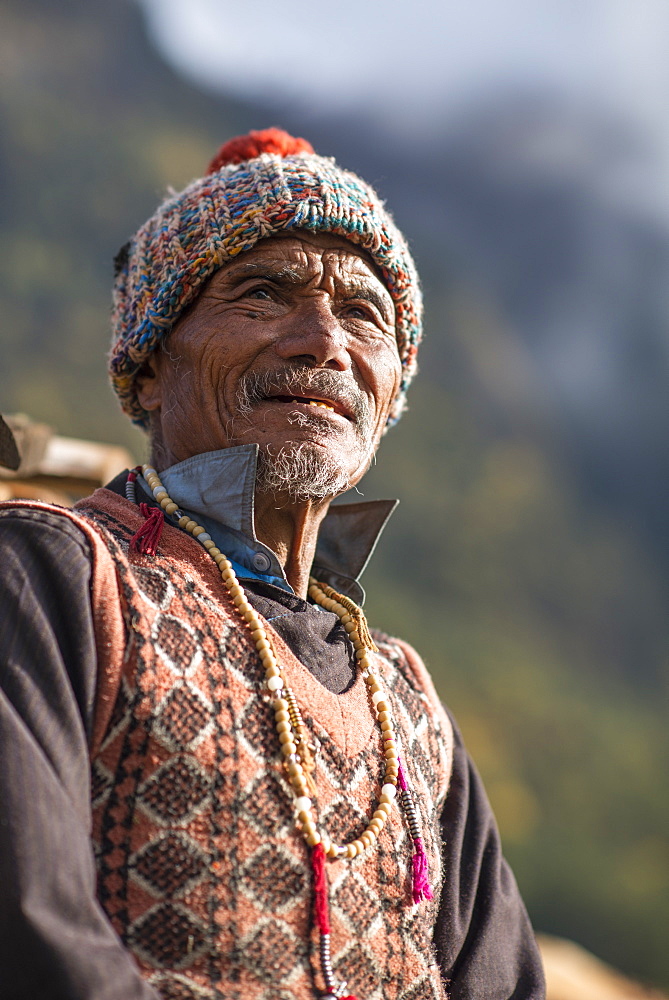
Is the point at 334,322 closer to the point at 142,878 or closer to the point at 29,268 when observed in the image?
the point at 142,878

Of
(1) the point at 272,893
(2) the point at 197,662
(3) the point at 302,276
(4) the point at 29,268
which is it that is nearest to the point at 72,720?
(2) the point at 197,662

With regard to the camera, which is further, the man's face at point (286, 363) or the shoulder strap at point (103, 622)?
the man's face at point (286, 363)

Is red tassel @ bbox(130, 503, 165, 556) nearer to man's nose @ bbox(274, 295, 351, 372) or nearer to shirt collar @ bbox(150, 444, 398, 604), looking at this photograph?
shirt collar @ bbox(150, 444, 398, 604)

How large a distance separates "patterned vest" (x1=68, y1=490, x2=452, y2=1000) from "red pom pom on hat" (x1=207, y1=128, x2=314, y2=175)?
4.01 feet

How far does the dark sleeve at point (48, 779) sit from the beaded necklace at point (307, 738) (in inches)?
10.5

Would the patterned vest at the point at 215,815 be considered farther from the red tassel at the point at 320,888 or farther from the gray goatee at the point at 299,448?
the gray goatee at the point at 299,448

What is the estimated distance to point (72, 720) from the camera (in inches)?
56.9

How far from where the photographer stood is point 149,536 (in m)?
1.81

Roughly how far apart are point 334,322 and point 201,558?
67 centimetres

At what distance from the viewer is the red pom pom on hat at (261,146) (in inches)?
98.3

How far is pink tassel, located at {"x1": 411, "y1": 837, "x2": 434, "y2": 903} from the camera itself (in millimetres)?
1808

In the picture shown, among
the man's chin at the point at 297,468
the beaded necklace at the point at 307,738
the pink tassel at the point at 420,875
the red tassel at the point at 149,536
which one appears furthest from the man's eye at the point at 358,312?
the pink tassel at the point at 420,875

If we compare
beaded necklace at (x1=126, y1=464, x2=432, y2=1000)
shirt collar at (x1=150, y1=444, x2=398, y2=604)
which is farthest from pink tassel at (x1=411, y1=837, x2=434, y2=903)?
shirt collar at (x1=150, y1=444, x2=398, y2=604)

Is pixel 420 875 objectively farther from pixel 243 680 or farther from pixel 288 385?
pixel 288 385
